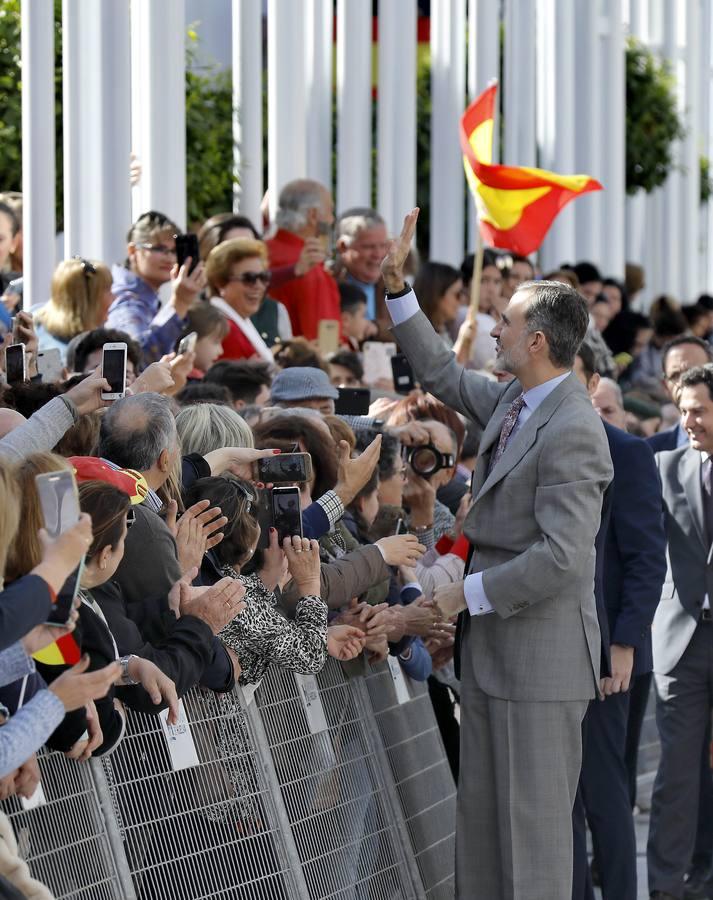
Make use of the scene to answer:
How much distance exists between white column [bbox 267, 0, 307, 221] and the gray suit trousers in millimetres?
8401

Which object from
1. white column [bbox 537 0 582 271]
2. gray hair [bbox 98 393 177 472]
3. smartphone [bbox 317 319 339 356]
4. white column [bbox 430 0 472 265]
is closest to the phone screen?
gray hair [bbox 98 393 177 472]

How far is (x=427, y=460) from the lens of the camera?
7.36 m

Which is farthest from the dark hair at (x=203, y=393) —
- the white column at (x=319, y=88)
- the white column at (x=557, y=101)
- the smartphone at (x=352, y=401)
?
the white column at (x=557, y=101)

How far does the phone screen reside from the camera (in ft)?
18.2

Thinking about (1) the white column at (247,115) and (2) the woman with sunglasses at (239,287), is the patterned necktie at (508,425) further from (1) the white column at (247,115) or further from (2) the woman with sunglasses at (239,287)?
(1) the white column at (247,115)

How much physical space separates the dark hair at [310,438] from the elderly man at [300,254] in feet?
13.7

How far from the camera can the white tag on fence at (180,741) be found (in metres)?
5.02

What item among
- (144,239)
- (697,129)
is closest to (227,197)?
(144,239)

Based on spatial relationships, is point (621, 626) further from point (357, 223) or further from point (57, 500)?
point (357, 223)

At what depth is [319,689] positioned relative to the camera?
596cm

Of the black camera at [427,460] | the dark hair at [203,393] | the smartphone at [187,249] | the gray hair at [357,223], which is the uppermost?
the gray hair at [357,223]

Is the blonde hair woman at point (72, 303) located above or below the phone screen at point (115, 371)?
above

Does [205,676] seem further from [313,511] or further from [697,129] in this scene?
[697,129]

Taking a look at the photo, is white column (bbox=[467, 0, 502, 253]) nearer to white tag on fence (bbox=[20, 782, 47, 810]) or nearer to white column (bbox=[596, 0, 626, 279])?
white column (bbox=[596, 0, 626, 279])
